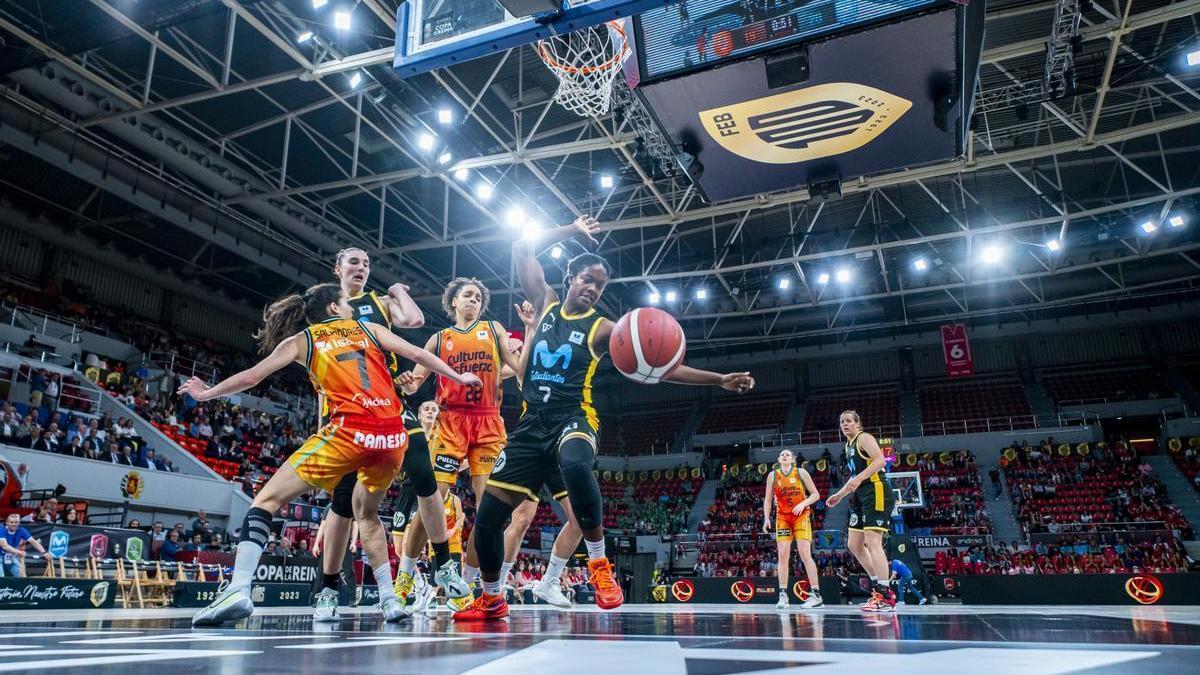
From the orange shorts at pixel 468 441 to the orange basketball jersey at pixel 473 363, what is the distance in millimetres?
73

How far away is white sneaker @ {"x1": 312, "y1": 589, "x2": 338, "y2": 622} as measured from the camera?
4715 millimetres

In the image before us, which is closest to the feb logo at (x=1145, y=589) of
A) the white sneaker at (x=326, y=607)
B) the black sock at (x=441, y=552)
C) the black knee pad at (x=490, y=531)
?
the black sock at (x=441, y=552)

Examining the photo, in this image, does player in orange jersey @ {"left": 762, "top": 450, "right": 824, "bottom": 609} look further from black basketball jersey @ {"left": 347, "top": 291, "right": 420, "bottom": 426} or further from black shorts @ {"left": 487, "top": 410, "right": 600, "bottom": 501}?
black basketball jersey @ {"left": 347, "top": 291, "right": 420, "bottom": 426}

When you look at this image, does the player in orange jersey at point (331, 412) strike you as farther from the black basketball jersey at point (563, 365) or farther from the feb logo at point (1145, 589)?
the feb logo at point (1145, 589)

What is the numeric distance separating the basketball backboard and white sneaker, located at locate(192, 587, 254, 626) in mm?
4097

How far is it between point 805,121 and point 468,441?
4271mm

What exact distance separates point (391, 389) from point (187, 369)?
70.3 ft

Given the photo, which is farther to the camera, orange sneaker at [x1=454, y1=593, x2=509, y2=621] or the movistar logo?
the movistar logo

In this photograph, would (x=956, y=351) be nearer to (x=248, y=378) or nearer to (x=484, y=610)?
(x=484, y=610)

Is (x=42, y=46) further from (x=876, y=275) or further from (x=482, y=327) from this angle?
(x=876, y=275)

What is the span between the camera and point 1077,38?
11.5 m

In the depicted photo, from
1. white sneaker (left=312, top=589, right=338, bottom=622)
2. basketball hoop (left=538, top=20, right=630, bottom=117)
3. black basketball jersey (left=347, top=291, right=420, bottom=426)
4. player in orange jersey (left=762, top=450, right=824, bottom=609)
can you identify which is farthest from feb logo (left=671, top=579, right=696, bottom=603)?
black basketball jersey (left=347, top=291, right=420, bottom=426)

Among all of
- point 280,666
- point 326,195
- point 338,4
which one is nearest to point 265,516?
point 280,666

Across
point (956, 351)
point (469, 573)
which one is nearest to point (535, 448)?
point (469, 573)
